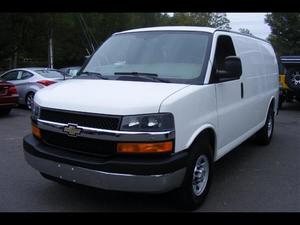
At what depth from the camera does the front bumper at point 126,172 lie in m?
3.84

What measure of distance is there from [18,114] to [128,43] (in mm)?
7826

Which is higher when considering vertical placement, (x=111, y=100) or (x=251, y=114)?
(x=111, y=100)

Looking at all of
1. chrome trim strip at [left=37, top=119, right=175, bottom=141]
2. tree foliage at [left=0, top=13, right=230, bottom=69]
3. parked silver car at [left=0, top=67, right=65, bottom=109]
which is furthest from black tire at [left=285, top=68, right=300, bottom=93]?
chrome trim strip at [left=37, top=119, right=175, bottom=141]

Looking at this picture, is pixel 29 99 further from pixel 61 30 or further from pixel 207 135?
pixel 61 30

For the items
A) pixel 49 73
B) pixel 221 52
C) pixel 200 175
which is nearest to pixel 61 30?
pixel 49 73

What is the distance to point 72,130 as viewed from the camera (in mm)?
4117

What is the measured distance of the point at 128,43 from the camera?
5516 mm

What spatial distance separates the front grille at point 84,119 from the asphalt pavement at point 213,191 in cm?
65

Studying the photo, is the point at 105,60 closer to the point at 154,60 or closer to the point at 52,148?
the point at 154,60

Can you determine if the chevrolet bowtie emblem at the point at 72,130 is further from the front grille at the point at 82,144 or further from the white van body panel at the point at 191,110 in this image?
the white van body panel at the point at 191,110

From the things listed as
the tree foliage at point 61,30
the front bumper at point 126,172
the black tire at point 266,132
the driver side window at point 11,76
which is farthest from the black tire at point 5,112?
the front bumper at point 126,172

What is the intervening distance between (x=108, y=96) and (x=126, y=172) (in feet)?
2.62
